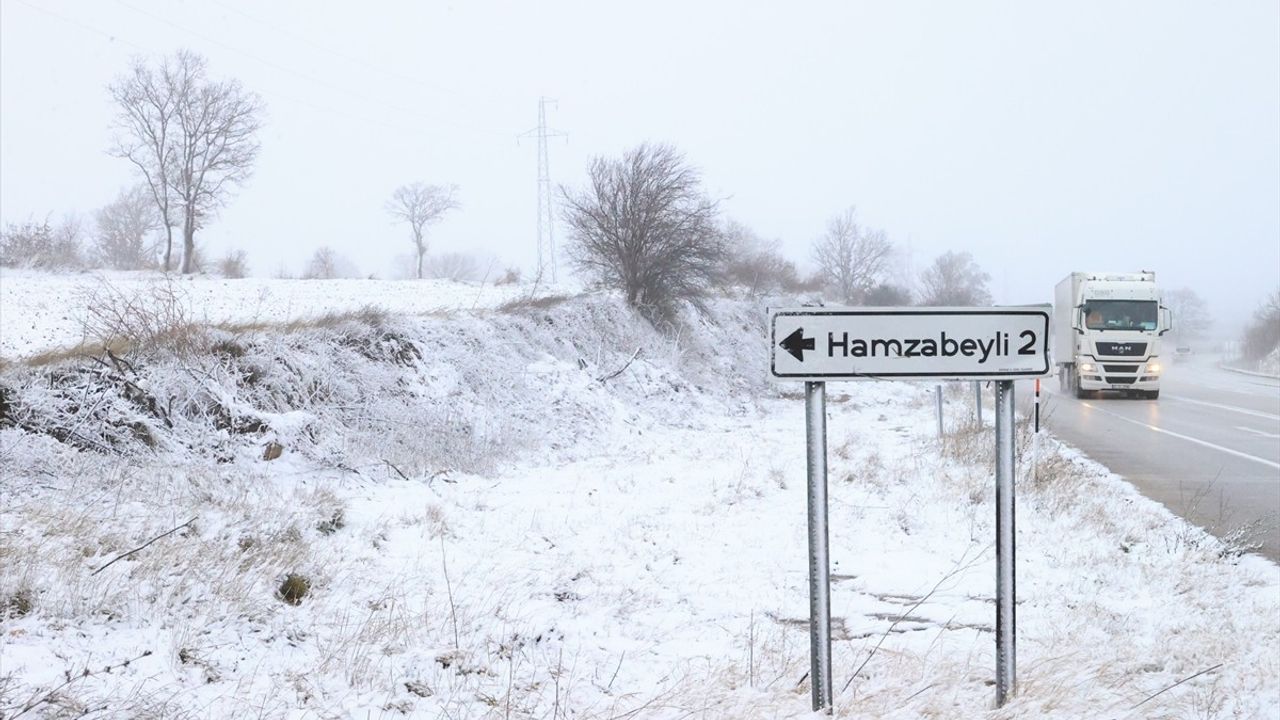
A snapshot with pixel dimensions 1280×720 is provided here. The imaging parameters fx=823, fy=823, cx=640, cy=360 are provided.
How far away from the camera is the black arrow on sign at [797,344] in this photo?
11.3 ft

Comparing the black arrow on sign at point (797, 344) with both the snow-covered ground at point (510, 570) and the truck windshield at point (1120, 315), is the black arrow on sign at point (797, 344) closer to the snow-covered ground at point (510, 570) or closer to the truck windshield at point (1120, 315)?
the snow-covered ground at point (510, 570)

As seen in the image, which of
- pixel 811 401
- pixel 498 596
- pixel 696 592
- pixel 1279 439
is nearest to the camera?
pixel 811 401

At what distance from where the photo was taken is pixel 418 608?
205 inches

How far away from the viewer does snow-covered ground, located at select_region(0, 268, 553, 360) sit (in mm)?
13186

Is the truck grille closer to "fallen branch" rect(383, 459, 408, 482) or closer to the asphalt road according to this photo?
the asphalt road

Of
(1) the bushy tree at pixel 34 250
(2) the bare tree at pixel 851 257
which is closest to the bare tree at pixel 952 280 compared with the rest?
(2) the bare tree at pixel 851 257

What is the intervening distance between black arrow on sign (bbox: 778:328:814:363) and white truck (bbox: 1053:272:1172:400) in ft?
76.0

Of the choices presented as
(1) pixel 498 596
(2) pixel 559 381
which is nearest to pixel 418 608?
(1) pixel 498 596

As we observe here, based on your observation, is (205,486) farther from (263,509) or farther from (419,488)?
(419,488)

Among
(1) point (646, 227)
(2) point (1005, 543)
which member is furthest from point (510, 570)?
(1) point (646, 227)

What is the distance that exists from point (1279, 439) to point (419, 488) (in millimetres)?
14839

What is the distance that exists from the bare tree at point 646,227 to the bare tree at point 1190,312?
84830 mm

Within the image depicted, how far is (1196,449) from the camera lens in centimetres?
1354

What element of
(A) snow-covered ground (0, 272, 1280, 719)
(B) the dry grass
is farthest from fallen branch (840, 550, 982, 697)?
(B) the dry grass
